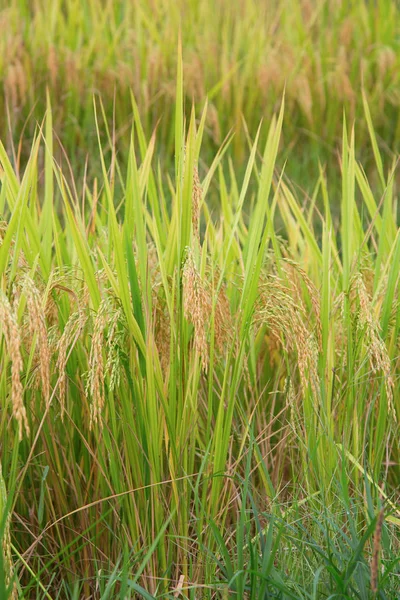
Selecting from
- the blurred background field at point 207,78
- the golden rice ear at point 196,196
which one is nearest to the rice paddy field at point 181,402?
the golden rice ear at point 196,196

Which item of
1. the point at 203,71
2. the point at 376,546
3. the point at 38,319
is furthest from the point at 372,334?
the point at 203,71

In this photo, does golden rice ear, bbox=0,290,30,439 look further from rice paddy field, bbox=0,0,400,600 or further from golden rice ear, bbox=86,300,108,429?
golden rice ear, bbox=86,300,108,429

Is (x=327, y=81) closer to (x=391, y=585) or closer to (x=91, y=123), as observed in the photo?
(x=91, y=123)

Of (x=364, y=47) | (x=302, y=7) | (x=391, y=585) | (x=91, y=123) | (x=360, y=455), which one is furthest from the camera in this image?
(x=302, y=7)

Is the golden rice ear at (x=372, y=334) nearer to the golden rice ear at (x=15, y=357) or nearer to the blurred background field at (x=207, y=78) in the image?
the golden rice ear at (x=15, y=357)

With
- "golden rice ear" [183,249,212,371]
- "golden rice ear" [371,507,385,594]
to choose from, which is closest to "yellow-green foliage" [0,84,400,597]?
"golden rice ear" [183,249,212,371]

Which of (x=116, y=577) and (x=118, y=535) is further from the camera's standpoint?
(x=118, y=535)

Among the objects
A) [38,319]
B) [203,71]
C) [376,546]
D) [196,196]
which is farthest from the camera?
[203,71]

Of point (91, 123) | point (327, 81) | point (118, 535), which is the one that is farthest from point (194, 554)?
point (327, 81)

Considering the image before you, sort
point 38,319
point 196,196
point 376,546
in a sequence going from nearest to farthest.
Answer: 1. point 376,546
2. point 38,319
3. point 196,196

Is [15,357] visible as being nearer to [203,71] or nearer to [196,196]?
[196,196]

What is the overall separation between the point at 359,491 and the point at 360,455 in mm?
106

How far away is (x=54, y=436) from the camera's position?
1.44 metres

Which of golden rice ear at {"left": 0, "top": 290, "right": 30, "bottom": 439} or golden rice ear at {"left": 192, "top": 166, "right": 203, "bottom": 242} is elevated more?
golden rice ear at {"left": 192, "top": 166, "right": 203, "bottom": 242}
